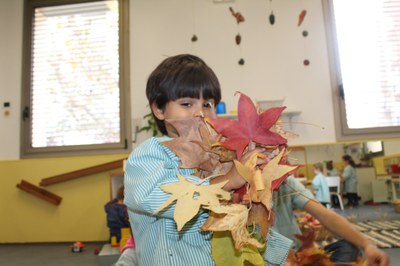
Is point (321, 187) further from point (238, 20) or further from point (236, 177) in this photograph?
point (236, 177)

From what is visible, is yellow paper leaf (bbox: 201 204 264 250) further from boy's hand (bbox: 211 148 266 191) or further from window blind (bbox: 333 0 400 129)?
window blind (bbox: 333 0 400 129)

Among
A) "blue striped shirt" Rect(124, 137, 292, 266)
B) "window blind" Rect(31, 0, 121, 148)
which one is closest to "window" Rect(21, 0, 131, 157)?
"window blind" Rect(31, 0, 121, 148)

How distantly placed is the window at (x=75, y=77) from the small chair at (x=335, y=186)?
202 centimetres

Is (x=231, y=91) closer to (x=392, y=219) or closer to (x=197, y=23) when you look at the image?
(x=197, y=23)

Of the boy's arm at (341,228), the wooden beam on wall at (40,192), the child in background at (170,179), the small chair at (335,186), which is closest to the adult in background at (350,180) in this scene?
the small chair at (335,186)

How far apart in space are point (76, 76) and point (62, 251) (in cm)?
179

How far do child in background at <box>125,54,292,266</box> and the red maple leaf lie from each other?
0.08ft

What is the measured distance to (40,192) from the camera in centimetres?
349

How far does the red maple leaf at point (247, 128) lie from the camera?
55 centimetres

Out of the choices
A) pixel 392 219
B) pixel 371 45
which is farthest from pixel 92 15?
pixel 392 219

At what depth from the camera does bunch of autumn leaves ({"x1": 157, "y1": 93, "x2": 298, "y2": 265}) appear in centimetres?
50

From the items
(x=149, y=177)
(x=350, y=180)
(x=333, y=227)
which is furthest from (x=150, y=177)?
(x=350, y=180)

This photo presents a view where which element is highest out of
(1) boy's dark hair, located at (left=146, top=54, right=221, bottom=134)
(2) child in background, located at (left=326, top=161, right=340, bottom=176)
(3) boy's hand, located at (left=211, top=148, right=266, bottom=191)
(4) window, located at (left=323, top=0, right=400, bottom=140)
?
(4) window, located at (left=323, top=0, right=400, bottom=140)

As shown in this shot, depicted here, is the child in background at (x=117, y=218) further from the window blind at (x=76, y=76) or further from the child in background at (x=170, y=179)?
the child in background at (x=170, y=179)
